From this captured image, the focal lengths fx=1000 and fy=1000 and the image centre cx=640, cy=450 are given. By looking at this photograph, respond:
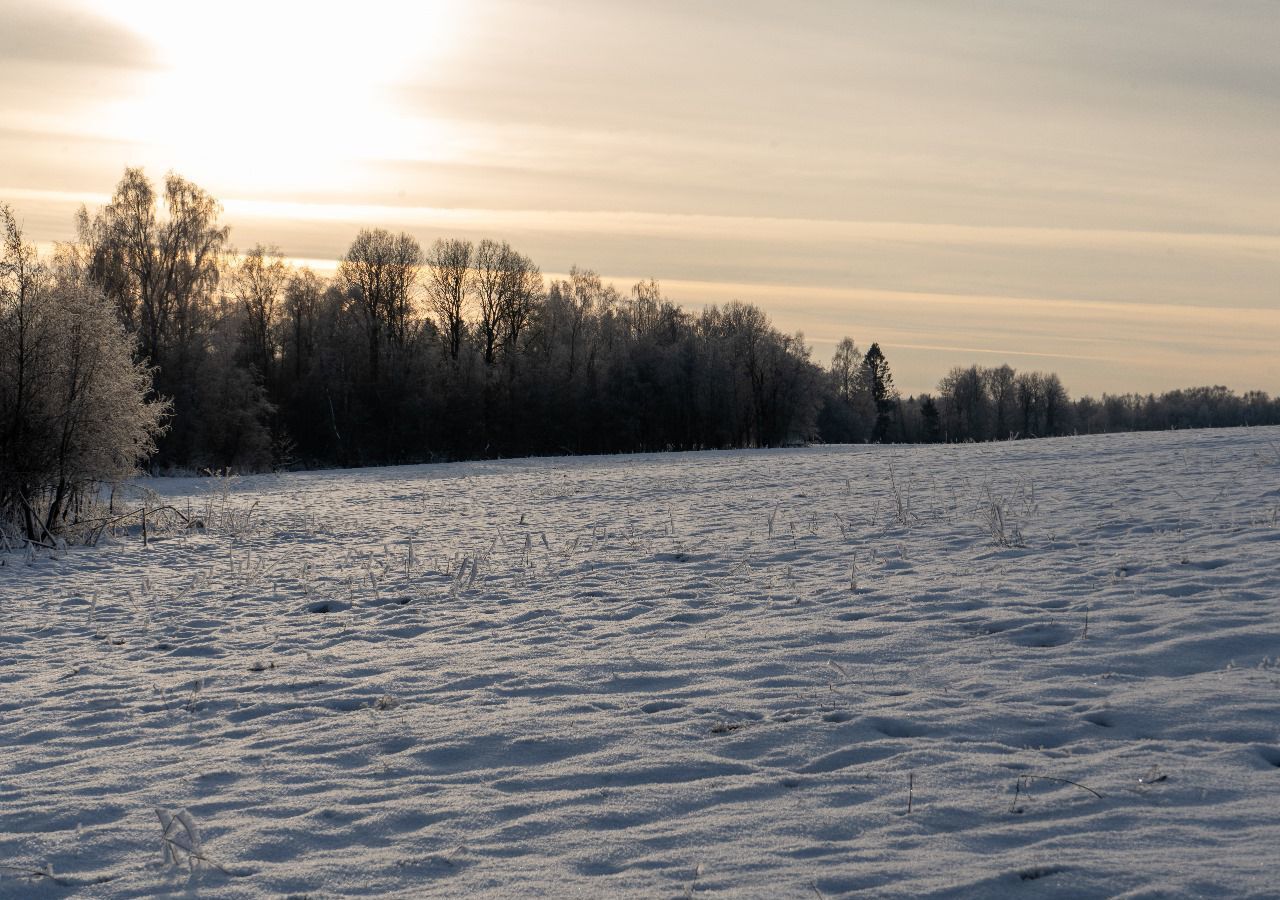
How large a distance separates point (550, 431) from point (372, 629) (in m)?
52.3

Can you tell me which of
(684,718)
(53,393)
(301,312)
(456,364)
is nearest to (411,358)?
(456,364)

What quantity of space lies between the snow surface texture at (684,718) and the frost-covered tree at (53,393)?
5.34 metres

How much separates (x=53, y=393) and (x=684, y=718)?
15866mm

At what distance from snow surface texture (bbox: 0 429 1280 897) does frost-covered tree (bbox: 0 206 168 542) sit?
5.34m

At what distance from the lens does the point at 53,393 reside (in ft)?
57.7

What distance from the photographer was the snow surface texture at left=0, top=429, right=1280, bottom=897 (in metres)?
4.25

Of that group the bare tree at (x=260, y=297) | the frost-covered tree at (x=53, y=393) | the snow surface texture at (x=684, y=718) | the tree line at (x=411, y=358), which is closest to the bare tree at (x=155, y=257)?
the tree line at (x=411, y=358)

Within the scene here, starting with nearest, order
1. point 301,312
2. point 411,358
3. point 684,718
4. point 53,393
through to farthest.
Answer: point 684,718 < point 53,393 < point 411,358 < point 301,312

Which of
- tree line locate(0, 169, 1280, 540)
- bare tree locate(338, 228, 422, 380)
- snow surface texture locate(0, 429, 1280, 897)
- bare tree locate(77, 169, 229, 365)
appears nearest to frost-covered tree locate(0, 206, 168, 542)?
snow surface texture locate(0, 429, 1280, 897)

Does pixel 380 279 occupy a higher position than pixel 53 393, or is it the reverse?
pixel 380 279

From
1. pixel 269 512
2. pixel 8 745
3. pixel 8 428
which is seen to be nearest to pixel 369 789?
pixel 8 745

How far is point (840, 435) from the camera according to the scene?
8381 cm

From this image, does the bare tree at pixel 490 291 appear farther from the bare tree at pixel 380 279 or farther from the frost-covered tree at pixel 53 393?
the frost-covered tree at pixel 53 393

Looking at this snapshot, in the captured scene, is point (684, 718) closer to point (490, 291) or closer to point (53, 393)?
point (53, 393)
